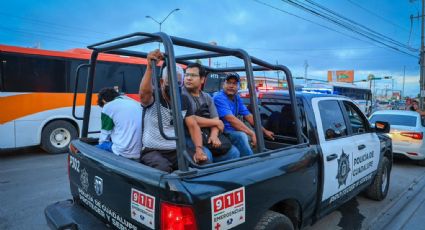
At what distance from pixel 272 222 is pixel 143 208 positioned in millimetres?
1017

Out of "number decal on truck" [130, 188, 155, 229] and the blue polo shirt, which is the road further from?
"number decal on truck" [130, 188, 155, 229]

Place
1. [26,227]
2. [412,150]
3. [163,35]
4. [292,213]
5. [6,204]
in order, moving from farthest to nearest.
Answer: [412,150], [6,204], [26,227], [292,213], [163,35]

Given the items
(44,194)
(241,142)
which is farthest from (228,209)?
(44,194)

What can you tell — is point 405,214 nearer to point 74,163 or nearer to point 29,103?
point 74,163

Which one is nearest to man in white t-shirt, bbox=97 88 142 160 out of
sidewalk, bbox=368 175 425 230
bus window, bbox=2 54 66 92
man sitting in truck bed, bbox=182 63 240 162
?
man sitting in truck bed, bbox=182 63 240 162

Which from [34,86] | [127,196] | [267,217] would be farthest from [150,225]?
[34,86]

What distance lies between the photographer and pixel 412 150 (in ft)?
24.9

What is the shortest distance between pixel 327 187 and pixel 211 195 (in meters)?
1.86

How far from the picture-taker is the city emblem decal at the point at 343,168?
351cm

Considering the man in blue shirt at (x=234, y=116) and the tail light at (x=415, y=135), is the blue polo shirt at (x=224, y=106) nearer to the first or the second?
the man in blue shirt at (x=234, y=116)

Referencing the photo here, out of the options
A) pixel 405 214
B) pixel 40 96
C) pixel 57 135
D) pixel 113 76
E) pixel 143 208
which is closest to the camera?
pixel 143 208

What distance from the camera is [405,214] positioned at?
4496 mm

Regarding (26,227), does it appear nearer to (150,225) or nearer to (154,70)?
(150,225)

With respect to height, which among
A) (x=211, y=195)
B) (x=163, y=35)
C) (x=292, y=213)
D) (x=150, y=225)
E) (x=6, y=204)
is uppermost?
(x=163, y=35)
